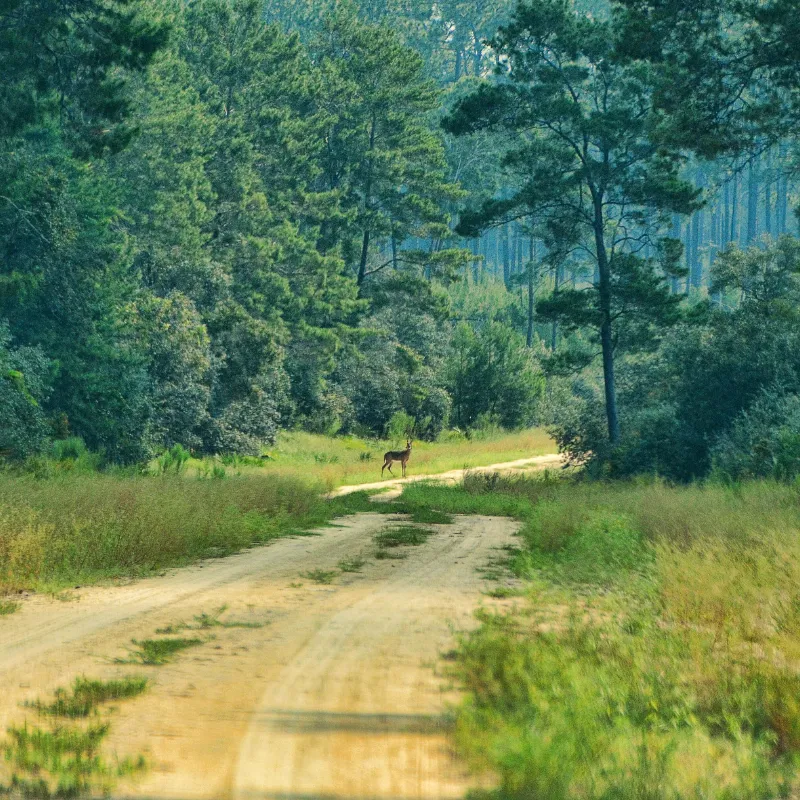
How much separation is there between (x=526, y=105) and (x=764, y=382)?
12941 millimetres

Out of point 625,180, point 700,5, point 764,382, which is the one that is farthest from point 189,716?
point 625,180

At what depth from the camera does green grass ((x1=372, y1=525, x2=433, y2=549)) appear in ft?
58.6

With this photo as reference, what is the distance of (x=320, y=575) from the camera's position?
43.2ft

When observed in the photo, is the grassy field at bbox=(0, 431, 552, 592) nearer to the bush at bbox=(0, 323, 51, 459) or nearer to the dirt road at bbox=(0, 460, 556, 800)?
the dirt road at bbox=(0, 460, 556, 800)

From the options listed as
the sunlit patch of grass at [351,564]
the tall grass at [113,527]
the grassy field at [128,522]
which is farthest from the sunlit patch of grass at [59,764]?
the sunlit patch of grass at [351,564]

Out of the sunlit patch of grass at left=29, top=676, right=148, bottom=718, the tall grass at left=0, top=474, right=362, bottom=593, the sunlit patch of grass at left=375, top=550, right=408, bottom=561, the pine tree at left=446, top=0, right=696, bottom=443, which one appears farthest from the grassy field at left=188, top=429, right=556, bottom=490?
the sunlit patch of grass at left=29, top=676, right=148, bottom=718

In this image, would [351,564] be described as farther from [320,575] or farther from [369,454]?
[369,454]

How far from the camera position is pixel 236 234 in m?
53.4

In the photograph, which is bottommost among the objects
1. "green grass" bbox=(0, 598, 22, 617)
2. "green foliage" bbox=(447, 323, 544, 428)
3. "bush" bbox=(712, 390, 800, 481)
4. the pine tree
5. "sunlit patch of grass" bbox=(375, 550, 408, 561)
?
"sunlit patch of grass" bbox=(375, 550, 408, 561)

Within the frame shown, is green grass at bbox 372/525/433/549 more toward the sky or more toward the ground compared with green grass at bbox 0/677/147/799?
more toward the ground

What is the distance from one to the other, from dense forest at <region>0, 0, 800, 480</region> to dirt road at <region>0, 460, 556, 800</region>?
538 inches

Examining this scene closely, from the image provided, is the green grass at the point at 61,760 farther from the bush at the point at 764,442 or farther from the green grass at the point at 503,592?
the bush at the point at 764,442

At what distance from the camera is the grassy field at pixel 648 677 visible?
5324mm

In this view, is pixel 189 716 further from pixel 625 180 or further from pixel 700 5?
pixel 625 180
